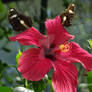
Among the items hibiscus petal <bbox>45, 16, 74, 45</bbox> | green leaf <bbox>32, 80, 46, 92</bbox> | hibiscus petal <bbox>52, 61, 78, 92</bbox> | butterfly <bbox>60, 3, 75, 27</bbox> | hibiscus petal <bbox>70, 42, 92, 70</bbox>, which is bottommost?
green leaf <bbox>32, 80, 46, 92</bbox>

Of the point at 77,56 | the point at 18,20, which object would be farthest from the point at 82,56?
the point at 18,20

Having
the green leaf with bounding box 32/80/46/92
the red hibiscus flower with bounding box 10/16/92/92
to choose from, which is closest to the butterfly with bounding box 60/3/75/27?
the red hibiscus flower with bounding box 10/16/92/92

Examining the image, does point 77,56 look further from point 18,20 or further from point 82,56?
point 18,20

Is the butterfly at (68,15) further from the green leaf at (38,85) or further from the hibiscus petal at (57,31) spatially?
the green leaf at (38,85)

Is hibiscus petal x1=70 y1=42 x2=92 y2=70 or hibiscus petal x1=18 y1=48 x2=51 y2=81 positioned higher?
hibiscus petal x1=18 y1=48 x2=51 y2=81

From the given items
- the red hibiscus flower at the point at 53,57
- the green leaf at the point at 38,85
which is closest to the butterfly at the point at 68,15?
the red hibiscus flower at the point at 53,57

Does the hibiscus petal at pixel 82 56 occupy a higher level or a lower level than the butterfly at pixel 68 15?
lower

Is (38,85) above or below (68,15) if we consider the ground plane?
below

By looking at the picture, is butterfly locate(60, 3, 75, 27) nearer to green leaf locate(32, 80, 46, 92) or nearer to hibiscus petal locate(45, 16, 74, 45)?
hibiscus petal locate(45, 16, 74, 45)
